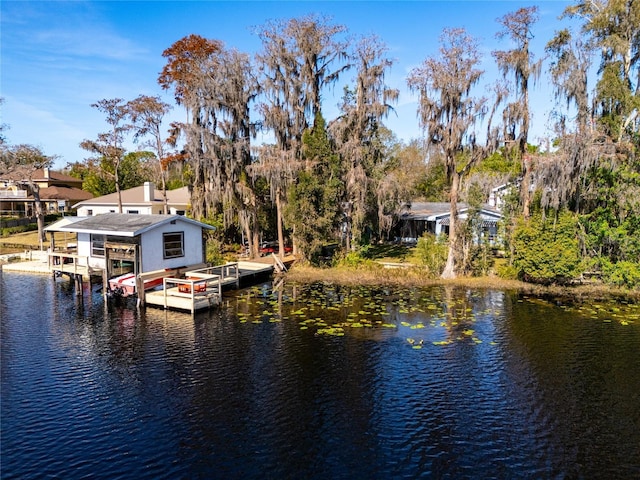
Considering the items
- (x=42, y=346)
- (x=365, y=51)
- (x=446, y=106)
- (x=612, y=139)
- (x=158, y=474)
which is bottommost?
(x=158, y=474)

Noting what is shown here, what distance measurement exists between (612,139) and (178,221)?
82.9 feet

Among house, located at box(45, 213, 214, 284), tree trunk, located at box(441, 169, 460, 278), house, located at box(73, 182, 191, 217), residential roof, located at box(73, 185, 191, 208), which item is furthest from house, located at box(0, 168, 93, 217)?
tree trunk, located at box(441, 169, 460, 278)

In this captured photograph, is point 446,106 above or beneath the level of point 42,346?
above

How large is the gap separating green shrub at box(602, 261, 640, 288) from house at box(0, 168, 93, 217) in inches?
2254

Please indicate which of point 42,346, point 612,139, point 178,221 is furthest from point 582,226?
point 42,346

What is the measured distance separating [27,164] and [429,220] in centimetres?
3947

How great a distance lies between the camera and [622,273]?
81.9ft

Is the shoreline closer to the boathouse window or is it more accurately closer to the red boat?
the boathouse window

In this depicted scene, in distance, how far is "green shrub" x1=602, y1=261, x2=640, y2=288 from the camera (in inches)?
973

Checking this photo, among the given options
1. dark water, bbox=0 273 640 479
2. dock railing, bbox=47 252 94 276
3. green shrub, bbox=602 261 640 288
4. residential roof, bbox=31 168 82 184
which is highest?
residential roof, bbox=31 168 82 184

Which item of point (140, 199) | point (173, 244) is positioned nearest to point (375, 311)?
point (173, 244)

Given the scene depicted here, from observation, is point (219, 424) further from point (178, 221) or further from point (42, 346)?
point (178, 221)

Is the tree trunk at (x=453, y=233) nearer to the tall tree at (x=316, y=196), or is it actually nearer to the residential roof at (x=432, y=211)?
the tall tree at (x=316, y=196)

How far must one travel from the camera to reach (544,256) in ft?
83.7
